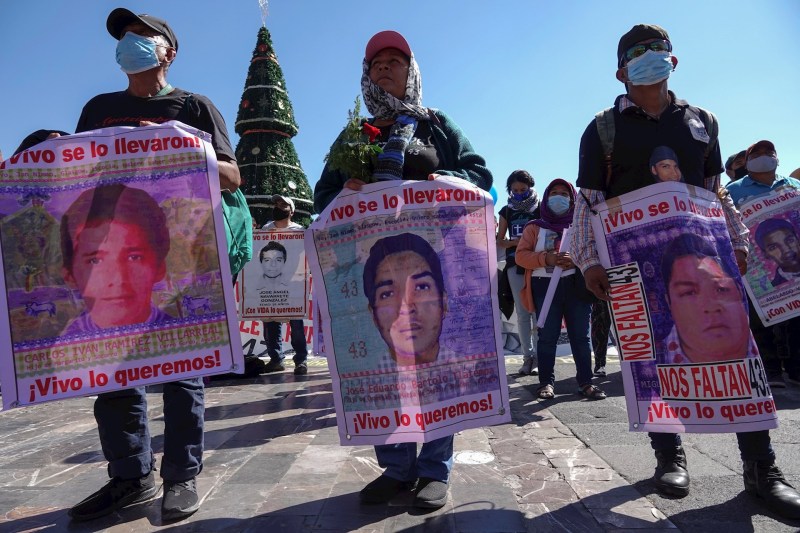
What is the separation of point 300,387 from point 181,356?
164 inches

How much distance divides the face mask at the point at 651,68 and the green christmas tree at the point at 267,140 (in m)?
16.1

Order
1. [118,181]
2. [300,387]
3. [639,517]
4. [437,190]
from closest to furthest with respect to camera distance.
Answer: [639,517], [118,181], [437,190], [300,387]

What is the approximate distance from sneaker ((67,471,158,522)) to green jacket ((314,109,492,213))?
1.56 m

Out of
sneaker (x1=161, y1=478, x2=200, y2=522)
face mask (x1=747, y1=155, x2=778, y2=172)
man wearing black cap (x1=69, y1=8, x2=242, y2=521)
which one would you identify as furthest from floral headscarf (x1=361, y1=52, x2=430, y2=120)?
face mask (x1=747, y1=155, x2=778, y2=172)

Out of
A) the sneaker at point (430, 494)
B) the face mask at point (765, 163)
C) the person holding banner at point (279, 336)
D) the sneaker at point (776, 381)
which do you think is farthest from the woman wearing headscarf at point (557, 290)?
the person holding banner at point (279, 336)

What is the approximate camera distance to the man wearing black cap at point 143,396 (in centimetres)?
246

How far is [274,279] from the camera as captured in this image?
8.34m

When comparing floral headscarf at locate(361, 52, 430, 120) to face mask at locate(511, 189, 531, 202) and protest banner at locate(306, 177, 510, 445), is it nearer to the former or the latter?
protest banner at locate(306, 177, 510, 445)

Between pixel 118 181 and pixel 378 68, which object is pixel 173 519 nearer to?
pixel 118 181

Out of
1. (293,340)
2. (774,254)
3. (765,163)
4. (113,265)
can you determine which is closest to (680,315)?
(113,265)

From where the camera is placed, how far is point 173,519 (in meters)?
2.32

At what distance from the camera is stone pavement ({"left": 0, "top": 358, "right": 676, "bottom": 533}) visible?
2.26 m

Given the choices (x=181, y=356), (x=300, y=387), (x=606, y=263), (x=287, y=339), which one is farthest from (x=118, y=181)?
(x=287, y=339)

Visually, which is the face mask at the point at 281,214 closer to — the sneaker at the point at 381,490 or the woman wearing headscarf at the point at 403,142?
the woman wearing headscarf at the point at 403,142
